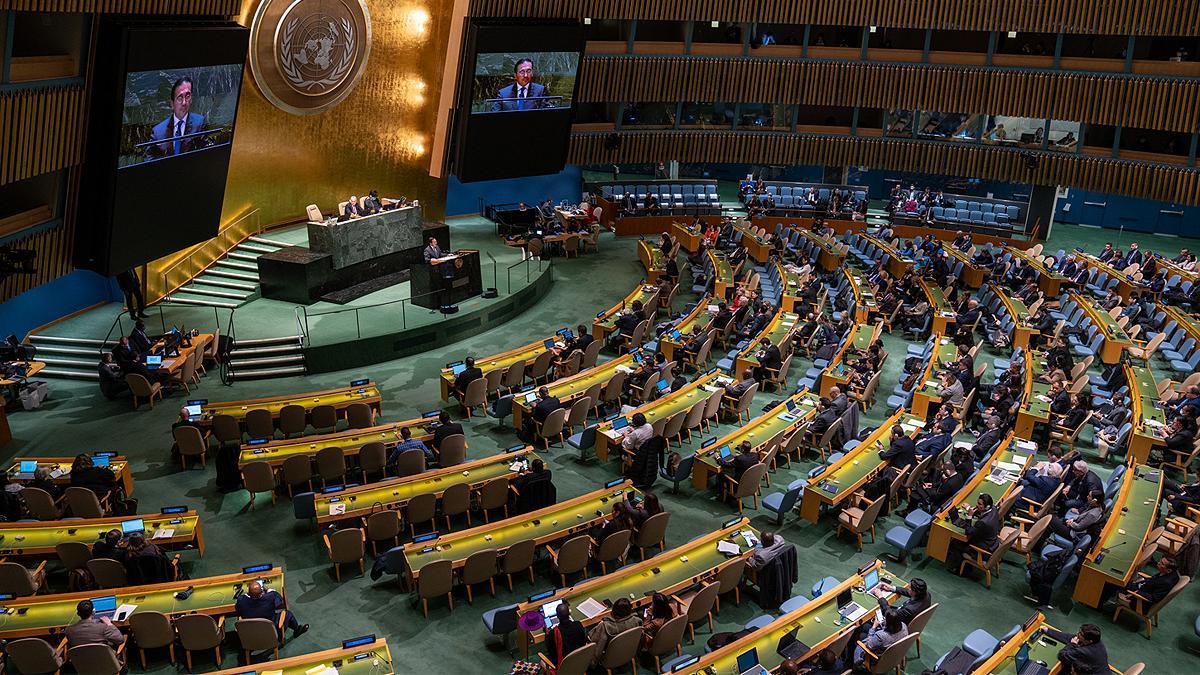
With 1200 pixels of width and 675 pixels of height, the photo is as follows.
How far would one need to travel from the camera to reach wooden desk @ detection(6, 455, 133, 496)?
42.7 feet

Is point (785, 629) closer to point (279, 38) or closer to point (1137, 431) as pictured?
point (1137, 431)

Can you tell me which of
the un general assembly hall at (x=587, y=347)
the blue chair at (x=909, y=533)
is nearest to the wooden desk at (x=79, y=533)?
the un general assembly hall at (x=587, y=347)

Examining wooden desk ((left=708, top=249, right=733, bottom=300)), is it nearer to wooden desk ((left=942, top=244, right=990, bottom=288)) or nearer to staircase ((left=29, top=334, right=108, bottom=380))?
wooden desk ((left=942, top=244, right=990, bottom=288))

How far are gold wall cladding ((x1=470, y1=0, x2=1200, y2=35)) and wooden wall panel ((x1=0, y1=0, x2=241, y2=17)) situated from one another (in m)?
9.57

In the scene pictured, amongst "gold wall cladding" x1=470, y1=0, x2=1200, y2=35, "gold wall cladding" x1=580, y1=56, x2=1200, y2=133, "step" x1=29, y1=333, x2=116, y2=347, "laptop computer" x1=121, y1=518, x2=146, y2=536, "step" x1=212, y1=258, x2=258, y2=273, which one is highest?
"gold wall cladding" x1=470, y1=0, x2=1200, y2=35

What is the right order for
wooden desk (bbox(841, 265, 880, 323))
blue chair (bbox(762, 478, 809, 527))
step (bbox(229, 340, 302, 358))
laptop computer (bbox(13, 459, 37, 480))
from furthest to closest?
wooden desk (bbox(841, 265, 880, 323)), step (bbox(229, 340, 302, 358)), blue chair (bbox(762, 478, 809, 527)), laptop computer (bbox(13, 459, 37, 480))

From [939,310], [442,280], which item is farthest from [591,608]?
[939,310]

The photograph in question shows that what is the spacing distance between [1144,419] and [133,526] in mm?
16000

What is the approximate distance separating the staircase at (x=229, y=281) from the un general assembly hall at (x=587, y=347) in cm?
12

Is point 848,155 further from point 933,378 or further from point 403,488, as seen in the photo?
point 403,488

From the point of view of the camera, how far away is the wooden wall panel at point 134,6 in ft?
41.7

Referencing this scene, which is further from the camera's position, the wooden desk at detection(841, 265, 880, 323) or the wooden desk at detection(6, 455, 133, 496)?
the wooden desk at detection(841, 265, 880, 323)

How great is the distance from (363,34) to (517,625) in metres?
18.1

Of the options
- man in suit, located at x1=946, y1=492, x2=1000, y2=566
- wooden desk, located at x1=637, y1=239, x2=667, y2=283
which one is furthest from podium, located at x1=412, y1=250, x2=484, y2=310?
man in suit, located at x1=946, y1=492, x2=1000, y2=566
